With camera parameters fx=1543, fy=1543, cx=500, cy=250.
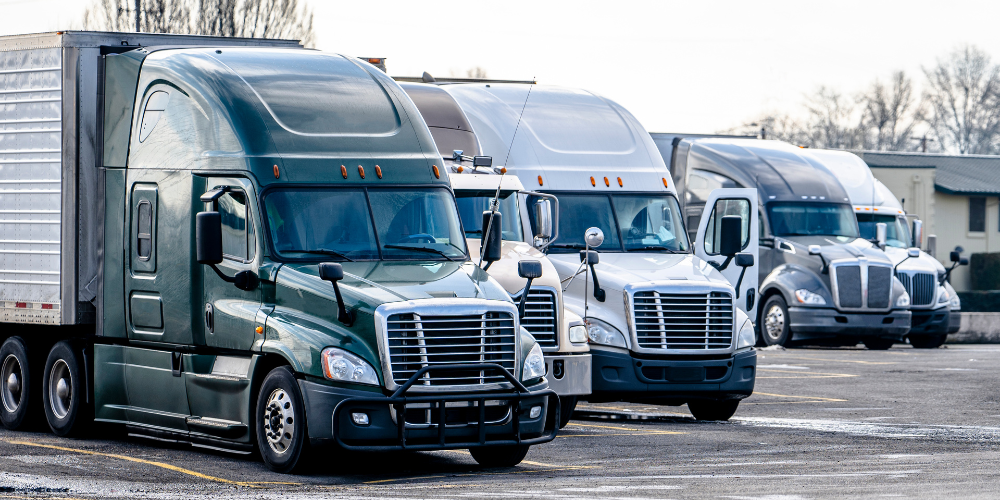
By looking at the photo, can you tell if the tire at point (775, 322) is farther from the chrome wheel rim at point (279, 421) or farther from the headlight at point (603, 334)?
the chrome wheel rim at point (279, 421)

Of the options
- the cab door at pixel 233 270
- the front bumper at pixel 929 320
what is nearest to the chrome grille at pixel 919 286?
the front bumper at pixel 929 320

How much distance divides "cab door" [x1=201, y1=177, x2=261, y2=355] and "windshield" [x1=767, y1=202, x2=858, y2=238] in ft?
54.6

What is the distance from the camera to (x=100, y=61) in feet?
46.9

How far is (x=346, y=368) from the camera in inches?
443

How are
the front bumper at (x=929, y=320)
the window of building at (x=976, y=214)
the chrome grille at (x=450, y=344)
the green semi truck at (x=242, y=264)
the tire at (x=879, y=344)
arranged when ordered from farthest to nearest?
the window of building at (x=976, y=214) < the tire at (x=879, y=344) < the front bumper at (x=929, y=320) < the green semi truck at (x=242, y=264) < the chrome grille at (x=450, y=344)

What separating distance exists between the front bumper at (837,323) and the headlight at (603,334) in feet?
41.2

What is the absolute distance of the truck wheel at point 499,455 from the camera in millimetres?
12266

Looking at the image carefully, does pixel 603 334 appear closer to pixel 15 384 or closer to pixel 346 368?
pixel 346 368

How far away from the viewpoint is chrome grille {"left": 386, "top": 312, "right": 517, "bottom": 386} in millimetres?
11320

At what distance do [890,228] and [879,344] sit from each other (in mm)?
2354

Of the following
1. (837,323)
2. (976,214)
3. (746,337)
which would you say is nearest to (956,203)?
(976,214)

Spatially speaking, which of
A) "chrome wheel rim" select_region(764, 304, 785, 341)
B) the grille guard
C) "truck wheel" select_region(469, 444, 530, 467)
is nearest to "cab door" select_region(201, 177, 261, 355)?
the grille guard

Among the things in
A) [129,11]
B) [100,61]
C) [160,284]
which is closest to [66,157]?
[100,61]

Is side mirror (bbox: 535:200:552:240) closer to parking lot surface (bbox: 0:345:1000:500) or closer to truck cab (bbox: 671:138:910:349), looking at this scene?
parking lot surface (bbox: 0:345:1000:500)
